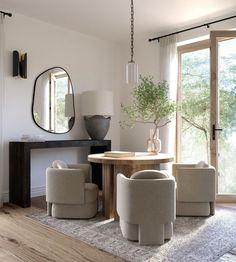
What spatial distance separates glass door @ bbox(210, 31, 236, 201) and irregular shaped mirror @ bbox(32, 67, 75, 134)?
2191mm

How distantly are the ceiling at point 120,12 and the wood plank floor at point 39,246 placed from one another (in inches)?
106

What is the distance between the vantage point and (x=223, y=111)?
3852mm

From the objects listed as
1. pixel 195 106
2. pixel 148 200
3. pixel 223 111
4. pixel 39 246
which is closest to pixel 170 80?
pixel 195 106

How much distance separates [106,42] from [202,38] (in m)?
1.73

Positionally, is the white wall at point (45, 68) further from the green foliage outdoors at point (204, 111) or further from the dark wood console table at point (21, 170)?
the green foliage outdoors at point (204, 111)

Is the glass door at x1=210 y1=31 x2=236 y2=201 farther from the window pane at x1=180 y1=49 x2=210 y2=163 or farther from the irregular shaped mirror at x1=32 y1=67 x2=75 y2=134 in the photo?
the irregular shaped mirror at x1=32 y1=67 x2=75 y2=134

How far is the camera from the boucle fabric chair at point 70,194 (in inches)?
118

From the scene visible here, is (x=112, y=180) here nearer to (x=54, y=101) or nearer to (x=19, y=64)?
(x=54, y=101)

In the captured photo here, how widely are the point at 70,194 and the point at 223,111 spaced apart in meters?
2.31

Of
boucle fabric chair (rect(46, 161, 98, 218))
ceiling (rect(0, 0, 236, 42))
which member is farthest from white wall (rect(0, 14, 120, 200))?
boucle fabric chair (rect(46, 161, 98, 218))

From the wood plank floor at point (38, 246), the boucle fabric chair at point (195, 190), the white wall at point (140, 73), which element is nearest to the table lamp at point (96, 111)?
the white wall at point (140, 73)

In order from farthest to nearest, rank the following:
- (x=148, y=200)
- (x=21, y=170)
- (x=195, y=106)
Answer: (x=195, y=106) → (x=21, y=170) → (x=148, y=200)

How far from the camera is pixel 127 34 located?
4.78m

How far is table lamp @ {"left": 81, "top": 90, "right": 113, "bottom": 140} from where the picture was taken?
4.38 metres
